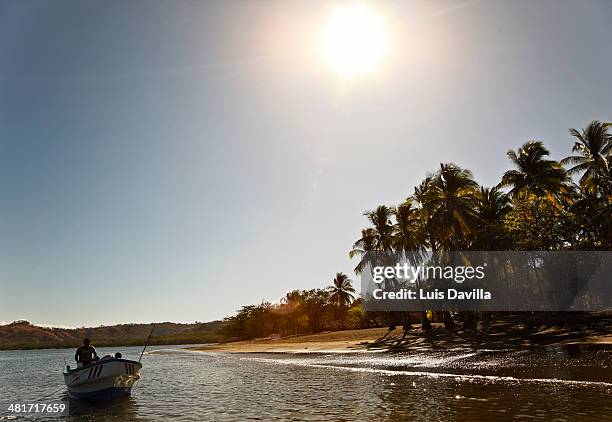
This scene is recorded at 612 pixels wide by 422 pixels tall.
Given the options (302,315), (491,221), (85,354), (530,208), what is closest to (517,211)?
(530,208)

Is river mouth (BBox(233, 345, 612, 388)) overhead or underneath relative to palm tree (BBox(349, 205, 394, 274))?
underneath

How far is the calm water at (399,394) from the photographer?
12.9 m

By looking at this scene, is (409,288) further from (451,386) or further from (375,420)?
(375,420)

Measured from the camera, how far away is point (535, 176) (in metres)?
46.5

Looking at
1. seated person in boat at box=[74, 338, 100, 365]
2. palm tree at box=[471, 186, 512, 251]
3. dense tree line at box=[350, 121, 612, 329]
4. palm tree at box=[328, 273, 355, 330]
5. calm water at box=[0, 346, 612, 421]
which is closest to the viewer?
calm water at box=[0, 346, 612, 421]

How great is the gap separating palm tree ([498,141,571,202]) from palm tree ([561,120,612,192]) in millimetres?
1655

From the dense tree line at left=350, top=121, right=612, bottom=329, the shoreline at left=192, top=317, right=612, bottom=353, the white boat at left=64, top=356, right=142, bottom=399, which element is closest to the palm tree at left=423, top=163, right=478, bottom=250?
the dense tree line at left=350, top=121, right=612, bottom=329

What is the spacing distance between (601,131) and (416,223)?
2316 centimetres

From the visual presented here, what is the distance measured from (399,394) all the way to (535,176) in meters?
39.0

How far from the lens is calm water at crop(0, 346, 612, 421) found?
12883 millimetres

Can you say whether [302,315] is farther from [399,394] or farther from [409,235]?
[399,394]

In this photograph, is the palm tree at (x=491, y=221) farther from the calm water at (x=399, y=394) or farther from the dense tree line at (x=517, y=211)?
the calm water at (x=399, y=394)

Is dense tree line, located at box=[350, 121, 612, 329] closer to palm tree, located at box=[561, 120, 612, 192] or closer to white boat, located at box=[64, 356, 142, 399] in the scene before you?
palm tree, located at box=[561, 120, 612, 192]

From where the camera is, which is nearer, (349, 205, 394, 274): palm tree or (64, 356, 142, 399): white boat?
(64, 356, 142, 399): white boat
